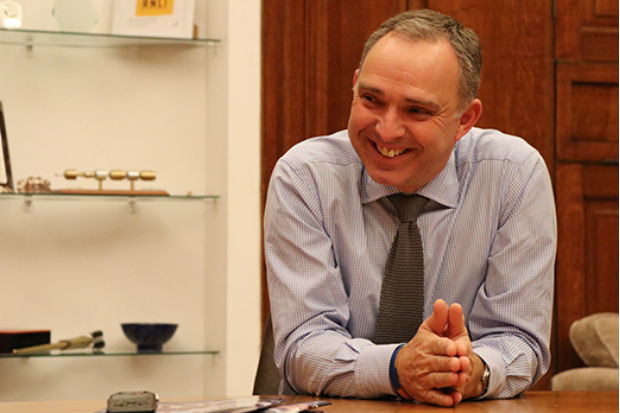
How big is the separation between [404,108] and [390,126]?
43mm

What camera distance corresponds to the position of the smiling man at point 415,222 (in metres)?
1.57

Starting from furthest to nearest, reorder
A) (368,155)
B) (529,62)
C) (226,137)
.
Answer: (529,62) → (226,137) → (368,155)

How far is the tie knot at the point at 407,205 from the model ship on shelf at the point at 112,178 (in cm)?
133

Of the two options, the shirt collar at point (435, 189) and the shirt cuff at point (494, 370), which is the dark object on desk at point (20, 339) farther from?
the shirt cuff at point (494, 370)

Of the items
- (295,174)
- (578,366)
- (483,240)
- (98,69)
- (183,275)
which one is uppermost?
(98,69)

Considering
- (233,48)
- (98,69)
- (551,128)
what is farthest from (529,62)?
(98,69)

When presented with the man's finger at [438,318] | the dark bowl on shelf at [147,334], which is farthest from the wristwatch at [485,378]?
the dark bowl on shelf at [147,334]

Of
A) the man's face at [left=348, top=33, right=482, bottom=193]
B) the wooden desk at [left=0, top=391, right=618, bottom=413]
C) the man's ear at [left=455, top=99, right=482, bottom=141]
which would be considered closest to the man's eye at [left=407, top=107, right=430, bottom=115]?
the man's face at [left=348, top=33, right=482, bottom=193]

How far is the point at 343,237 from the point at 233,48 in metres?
1.39

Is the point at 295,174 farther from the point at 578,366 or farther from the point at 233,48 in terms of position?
the point at 578,366

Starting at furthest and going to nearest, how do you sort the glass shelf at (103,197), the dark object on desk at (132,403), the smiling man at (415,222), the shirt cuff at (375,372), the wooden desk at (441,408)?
the glass shelf at (103,197) → the smiling man at (415,222) → the shirt cuff at (375,372) → the wooden desk at (441,408) → the dark object on desk at (132,403)

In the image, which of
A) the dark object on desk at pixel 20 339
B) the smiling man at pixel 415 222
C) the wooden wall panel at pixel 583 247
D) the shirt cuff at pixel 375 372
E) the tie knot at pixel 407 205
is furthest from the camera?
the wooden wall panel at pixel 583 247

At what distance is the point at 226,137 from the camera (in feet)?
9.54

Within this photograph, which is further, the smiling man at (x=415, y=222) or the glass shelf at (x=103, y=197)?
the glass shelf at (x=103, y=197)
